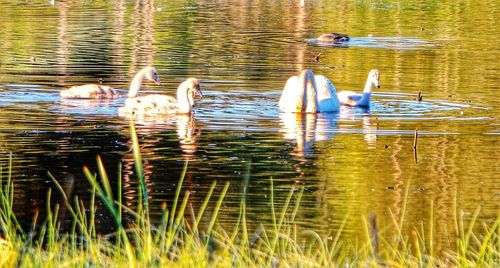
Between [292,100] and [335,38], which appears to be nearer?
[292,100]

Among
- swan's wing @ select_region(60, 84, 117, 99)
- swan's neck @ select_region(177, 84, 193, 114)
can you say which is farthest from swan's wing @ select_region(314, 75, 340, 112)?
swan's wing @ select_region(60, 84, 117, 99)

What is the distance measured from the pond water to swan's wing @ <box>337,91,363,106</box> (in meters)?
0.32

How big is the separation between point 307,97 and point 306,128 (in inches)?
93.4

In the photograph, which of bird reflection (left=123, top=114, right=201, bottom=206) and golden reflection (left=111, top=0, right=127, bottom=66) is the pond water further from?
golden reflection (left=111, top=0, right=127, bottom=66)

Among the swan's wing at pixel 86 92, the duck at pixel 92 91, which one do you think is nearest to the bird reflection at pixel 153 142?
the duck at pixel 92 91

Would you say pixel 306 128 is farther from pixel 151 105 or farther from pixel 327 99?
pixel 151 105

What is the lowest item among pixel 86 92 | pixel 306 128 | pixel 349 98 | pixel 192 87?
pixel 306 128

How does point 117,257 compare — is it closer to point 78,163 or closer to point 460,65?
point 78,163

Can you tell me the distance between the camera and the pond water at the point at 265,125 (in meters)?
12.0

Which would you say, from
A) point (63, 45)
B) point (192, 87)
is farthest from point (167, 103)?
point (63, 45)

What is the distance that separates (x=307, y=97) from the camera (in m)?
19.7

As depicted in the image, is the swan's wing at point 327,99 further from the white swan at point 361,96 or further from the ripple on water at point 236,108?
the white swan at point 361,96

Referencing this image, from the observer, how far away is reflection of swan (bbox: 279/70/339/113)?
1933cm

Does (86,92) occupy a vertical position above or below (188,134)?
above
